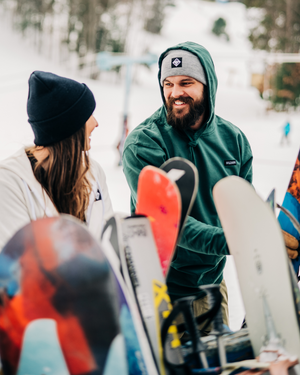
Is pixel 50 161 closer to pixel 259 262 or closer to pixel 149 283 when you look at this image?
pixel 149 283

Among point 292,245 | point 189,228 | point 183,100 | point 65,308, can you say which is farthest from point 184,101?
point 65,308

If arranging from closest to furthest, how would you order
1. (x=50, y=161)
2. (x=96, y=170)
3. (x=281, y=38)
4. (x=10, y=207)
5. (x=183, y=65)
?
(x=10, y=207), (x=50, y=161), (x=96, y=170), (x=183, y=65), (x=281, y=38)

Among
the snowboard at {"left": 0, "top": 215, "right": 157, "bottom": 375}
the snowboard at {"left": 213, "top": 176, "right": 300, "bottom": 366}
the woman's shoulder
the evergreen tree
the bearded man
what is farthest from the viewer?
the evergreen tree

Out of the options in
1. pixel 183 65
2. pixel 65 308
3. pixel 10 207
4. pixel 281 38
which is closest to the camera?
pixel 65 308

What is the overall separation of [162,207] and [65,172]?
1.31 ft

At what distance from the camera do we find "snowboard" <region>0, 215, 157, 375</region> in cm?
71

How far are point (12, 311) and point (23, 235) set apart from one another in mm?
142

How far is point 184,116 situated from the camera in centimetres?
149

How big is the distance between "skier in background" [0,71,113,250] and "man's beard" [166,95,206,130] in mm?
381

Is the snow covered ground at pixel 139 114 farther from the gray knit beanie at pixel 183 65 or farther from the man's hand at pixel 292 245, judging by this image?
the man's hand at pixel 292 245

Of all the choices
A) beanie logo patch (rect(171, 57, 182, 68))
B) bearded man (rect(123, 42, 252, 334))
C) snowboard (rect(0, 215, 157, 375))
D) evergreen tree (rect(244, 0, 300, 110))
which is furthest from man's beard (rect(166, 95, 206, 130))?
evergreen tree (rect(244, 0, 300, 110))

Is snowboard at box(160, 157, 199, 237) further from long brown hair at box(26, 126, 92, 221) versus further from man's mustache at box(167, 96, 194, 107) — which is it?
man's mustache at box(167, 96, 194, 107)

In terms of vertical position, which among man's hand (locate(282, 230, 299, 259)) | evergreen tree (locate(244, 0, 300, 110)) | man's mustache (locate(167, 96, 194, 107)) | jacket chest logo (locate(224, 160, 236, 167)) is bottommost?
man's hand (locate(282, 230, 299, 259))

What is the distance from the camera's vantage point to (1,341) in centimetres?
75
